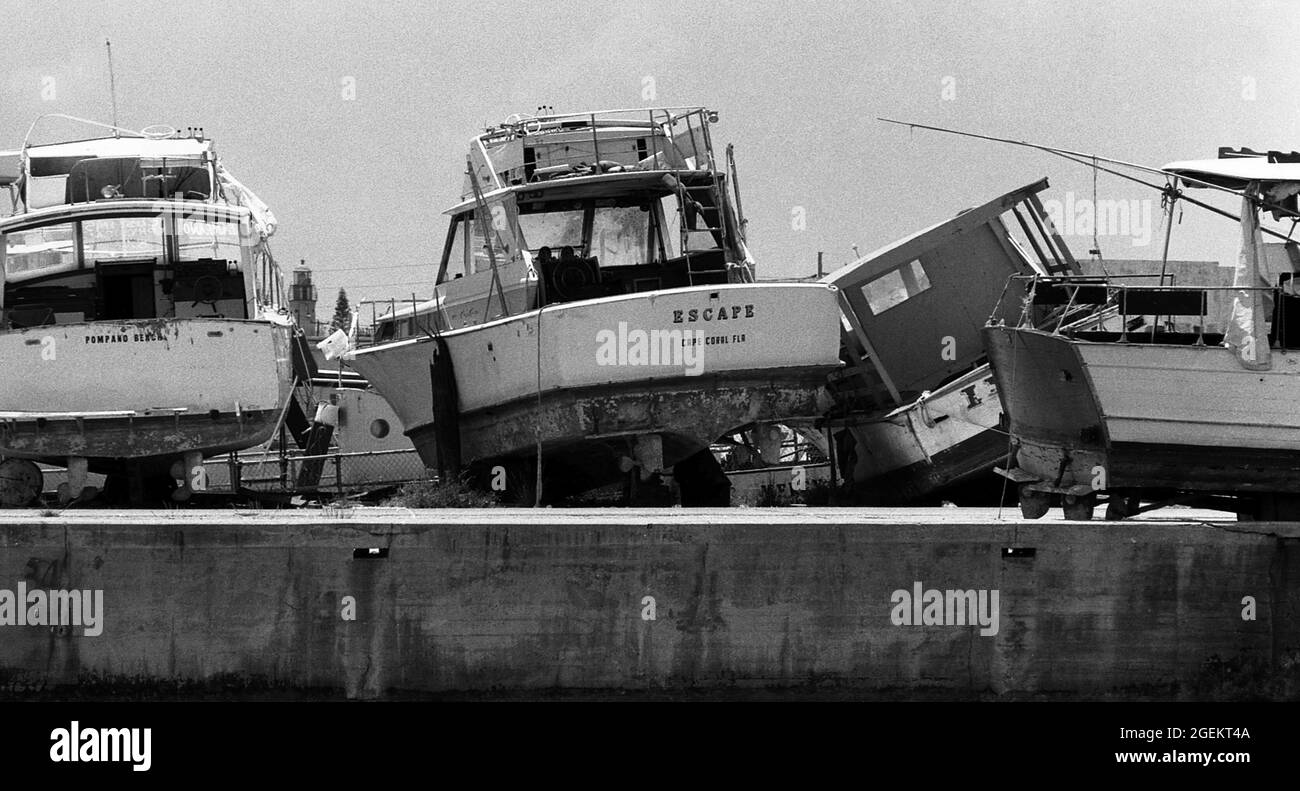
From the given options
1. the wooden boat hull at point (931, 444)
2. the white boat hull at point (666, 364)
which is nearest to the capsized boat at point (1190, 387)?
the wooden boat hull at point (931, 444)

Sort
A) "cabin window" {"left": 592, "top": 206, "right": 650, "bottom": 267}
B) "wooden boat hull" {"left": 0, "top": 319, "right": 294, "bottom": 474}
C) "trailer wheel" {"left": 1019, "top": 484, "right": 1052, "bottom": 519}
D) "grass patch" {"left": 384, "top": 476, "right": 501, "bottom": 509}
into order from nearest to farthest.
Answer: "trailer wheel" {"left": 1019, "top": 484, "right": 1052, "bottom": 519}
"wooden boat hull" {"left": 0, "top": 319, "right": 294, "bottom": 474}
"grass patch" {"left": 384, "top": 476, "right": 501, "bottom": 509}
"cabin window" {"left": 592, "top": 206, "right": 650, "bottom": 267}

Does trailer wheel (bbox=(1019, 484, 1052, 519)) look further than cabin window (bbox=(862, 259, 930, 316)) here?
No

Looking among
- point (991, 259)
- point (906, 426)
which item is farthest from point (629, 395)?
point (991, 259)

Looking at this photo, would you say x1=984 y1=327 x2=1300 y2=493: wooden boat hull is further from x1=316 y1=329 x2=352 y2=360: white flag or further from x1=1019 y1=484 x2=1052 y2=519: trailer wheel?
x1=316 y1=329 x2=352 y2=360: white flag

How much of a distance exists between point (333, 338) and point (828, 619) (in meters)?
15.5

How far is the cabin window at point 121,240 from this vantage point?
81.3 feet

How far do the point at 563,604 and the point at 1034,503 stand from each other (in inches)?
232

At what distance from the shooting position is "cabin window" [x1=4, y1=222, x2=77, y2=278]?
25.2m

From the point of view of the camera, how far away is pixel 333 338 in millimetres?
27453

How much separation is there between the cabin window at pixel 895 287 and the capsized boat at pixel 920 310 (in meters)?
0.01

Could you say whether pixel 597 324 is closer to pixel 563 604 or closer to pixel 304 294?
pixel 563 604

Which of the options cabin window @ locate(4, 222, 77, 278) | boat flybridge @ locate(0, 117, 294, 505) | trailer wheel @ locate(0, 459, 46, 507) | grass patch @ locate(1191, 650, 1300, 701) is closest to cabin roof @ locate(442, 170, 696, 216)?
boat flybridge @ locate(0, 117, 294, 505)

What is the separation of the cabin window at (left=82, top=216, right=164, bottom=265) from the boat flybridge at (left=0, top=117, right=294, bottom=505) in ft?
0.06
